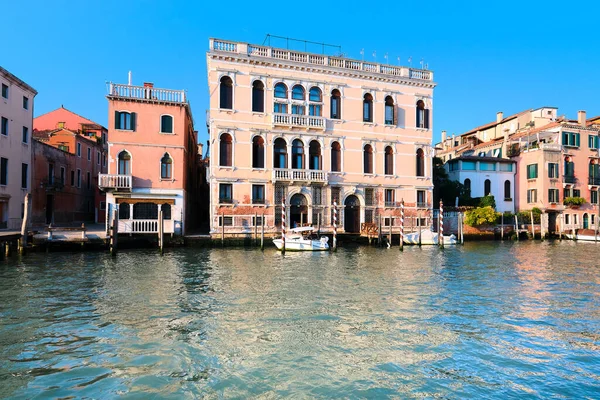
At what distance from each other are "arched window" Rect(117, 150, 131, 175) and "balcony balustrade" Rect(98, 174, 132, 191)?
1.76 feet

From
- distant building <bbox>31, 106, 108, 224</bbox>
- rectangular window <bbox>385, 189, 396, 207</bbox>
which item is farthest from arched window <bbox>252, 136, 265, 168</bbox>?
distant building <bbox>31, 106, 108, 224</bbox>

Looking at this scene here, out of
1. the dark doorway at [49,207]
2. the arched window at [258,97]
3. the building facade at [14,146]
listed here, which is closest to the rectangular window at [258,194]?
the arched window at [258,97]

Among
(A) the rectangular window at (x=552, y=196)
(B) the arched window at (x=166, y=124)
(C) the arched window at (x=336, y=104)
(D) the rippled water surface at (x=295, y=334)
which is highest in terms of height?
(C) the arched window at (x=336, y=104)

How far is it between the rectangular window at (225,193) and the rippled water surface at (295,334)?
7.98 m

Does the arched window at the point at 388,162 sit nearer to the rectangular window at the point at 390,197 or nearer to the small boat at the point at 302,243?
the rectangular window at the point at 390,197

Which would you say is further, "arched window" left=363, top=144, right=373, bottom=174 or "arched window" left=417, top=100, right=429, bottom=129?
→ "arched window" left=417, top=100, right=429, bottom=129

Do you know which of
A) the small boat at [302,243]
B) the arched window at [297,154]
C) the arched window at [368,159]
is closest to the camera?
the small boat at [302,243]

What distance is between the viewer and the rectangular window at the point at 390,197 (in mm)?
23109

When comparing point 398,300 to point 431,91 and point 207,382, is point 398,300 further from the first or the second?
point 431,91

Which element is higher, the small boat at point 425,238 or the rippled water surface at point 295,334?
the small boat at point 425,238

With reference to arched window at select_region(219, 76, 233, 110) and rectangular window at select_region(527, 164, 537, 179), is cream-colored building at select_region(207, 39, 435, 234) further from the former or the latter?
rectangular window at select_region(527, 164, 537, 179)

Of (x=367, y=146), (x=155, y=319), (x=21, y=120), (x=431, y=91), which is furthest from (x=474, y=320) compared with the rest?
(x=21, y=120)

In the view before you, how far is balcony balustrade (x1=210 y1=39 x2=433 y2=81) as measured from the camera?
20.5 m

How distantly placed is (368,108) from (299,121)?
4.68 meters
